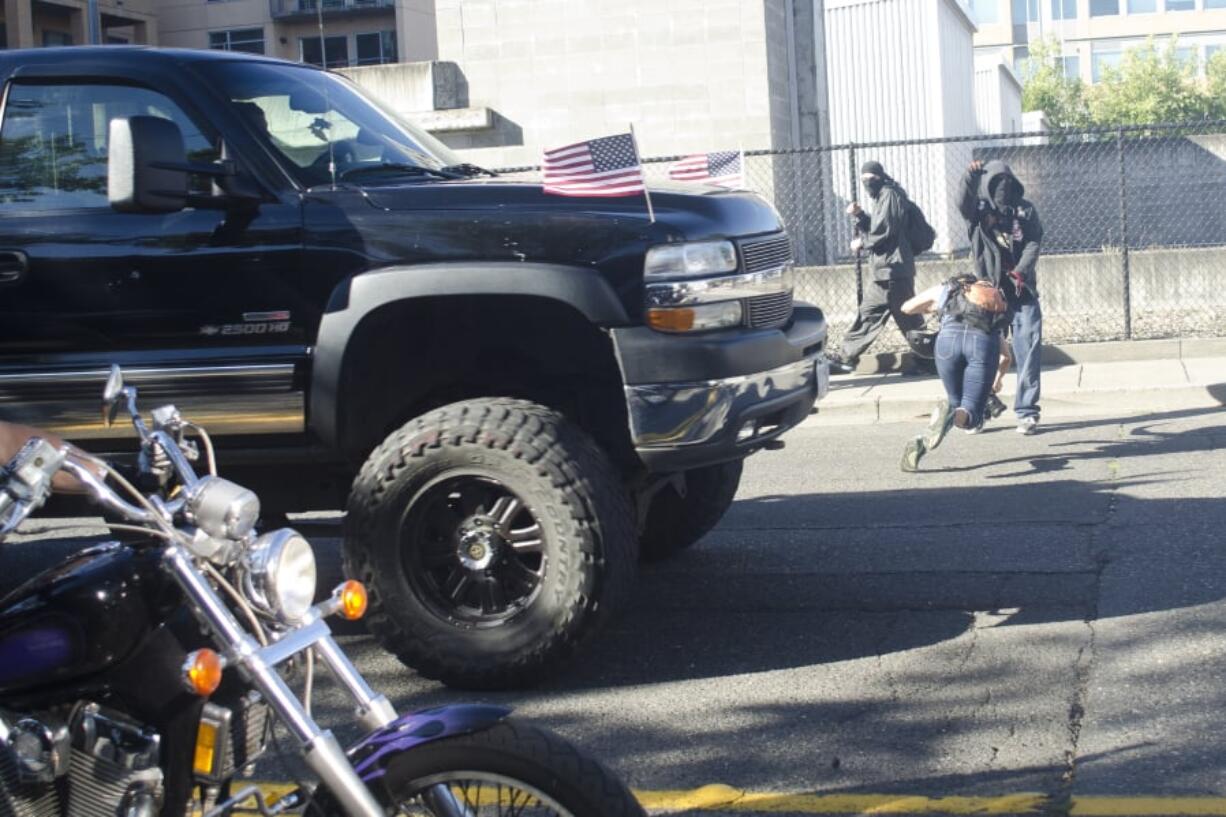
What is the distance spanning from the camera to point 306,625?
9.57 ft

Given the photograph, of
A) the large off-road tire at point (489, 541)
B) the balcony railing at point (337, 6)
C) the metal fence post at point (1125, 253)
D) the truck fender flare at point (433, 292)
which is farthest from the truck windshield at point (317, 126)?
the balcony railing at point (337, 6)

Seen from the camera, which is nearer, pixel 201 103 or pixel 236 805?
pixel 236 805

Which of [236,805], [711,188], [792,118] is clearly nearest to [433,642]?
[711,188]

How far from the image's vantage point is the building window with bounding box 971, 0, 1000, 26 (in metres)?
81.4

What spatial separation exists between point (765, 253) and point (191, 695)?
3365 mm

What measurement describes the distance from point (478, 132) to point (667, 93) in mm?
2554

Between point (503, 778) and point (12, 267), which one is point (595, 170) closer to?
point (12, 267)

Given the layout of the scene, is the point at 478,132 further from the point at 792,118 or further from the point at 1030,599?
Answer: the point at 1030,599

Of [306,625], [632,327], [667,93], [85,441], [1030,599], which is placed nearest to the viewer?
[306,625]

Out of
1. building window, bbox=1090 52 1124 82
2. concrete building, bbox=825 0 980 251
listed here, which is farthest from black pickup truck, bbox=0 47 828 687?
building window, bbox=1090 52 1124 82

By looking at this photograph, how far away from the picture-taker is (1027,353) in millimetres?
11062

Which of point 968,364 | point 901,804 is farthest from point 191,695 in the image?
point 968,364

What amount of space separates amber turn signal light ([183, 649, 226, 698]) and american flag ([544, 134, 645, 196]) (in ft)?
10.1

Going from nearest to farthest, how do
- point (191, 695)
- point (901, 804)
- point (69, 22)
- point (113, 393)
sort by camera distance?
point (191, 695)
point (113, 393)
point (901, 804)
point (69, 22)
